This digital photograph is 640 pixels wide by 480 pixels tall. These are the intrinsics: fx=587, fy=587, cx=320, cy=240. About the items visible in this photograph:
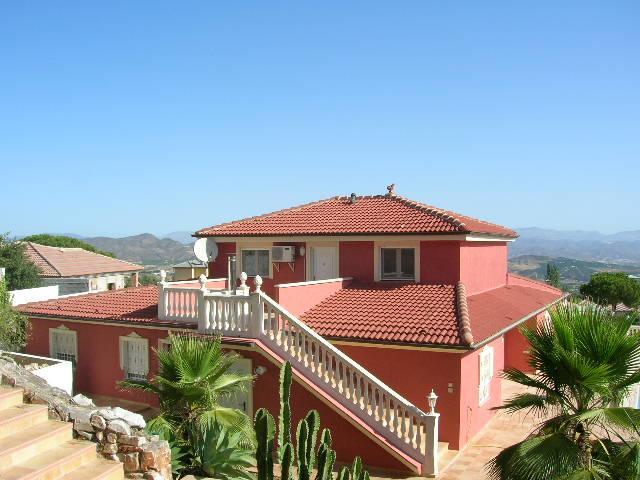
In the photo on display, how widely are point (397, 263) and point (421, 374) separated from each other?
17.2 ft

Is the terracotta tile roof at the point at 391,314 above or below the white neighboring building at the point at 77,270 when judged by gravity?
above

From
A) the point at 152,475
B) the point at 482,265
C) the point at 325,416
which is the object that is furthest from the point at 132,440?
the point at 482,265

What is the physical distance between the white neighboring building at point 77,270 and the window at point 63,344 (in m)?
22.5

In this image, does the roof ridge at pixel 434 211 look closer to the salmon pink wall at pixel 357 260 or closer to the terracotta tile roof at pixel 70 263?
the salmon pink wall at pixel 357 260

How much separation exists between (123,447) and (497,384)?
1198 centimetres

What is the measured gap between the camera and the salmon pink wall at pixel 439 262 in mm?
17203

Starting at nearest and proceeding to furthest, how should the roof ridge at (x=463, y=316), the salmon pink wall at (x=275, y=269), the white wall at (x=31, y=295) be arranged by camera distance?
the roof ridge at (x=463, y=316), the salmon pink wall at (x=275, y=269), the white wall at (x=31, y=295)

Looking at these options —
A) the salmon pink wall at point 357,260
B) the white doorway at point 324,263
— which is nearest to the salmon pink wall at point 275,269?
the white doorway at point 324,263

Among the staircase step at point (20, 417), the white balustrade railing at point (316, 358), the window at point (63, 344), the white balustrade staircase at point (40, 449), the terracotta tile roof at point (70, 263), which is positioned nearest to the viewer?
the white balustrade staircase at point (40, 449)

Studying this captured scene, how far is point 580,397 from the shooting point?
7516mm

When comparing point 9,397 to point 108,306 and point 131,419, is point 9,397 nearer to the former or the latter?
point 131,419

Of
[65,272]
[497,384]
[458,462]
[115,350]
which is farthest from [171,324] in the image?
[65,272]

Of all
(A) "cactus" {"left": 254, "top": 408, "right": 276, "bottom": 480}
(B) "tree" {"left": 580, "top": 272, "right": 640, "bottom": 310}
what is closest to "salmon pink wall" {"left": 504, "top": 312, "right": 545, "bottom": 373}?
(A) "cactus" {"left": 254, "top": 408, "right": 276, "bottom": 480}

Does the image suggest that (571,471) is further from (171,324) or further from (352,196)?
(352,196)
